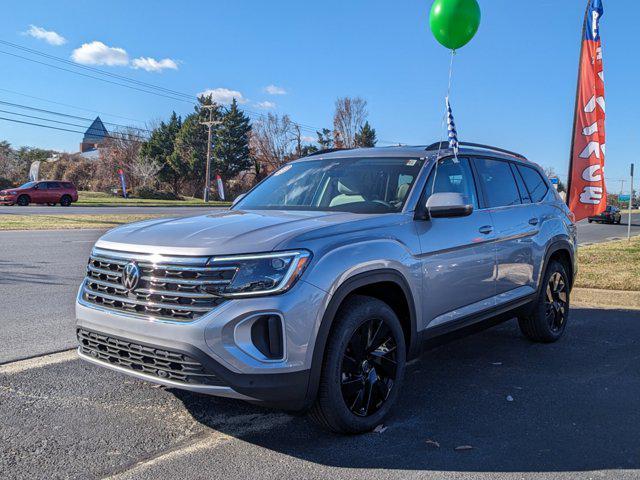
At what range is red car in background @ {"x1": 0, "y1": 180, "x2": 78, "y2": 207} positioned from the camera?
34719 millimetres

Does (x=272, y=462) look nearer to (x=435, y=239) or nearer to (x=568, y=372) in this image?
(x=435, y=239)

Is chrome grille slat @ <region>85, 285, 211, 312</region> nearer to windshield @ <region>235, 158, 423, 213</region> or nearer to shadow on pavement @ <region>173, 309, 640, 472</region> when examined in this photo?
shadow on pavement @ <region>173, 309, 640, 472</region>

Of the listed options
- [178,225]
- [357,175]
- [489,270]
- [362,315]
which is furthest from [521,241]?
[178,225]

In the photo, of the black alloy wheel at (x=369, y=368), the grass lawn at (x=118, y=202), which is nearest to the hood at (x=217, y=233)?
the black alloy wheel at (x=369, y=368)

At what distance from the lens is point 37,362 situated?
469 cm

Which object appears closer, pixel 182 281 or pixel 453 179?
pixel 182 281

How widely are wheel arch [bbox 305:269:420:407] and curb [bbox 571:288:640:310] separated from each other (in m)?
5.04

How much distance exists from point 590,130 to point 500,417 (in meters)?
7.95

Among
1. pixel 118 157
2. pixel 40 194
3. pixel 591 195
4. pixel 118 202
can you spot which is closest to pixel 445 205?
pixel 591 195

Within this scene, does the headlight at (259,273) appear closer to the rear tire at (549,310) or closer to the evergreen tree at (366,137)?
the rear tire at (549,310)

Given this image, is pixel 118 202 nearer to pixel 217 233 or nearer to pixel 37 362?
pixel 37 362

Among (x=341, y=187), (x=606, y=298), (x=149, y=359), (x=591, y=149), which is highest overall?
(x=591, y=149)

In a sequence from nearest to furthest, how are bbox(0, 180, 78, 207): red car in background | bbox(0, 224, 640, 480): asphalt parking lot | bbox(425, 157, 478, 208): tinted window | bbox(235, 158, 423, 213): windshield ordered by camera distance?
1. bbox(0, 224, 640, 480): asphalt parking lot
2. bbox(235, 158, 423, 213): windshield
3. bbox(425, 157, 478, 208): tinted window
4. bbox(0, 180, 78, 207): red car in background

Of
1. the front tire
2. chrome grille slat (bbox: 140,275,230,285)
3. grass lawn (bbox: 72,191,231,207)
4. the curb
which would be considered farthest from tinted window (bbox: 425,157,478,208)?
grass lawn (bbox: 72,191,231,207)
